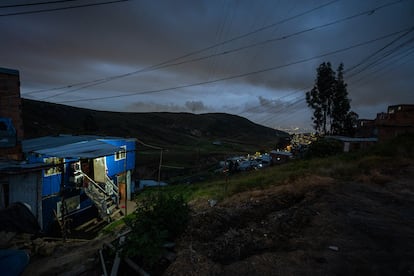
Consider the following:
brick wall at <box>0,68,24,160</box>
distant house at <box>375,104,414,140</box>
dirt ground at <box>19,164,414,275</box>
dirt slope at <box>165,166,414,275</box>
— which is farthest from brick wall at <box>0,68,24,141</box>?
distant house at <box>375,104,414,140</box>

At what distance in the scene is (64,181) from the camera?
54.5 feet

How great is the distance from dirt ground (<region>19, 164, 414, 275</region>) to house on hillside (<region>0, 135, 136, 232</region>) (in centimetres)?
397

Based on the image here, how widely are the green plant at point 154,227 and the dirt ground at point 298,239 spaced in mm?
384

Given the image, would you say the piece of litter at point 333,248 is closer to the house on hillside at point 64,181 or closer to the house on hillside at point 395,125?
the house on hillside at point 64,181

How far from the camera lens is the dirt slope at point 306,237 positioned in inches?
178

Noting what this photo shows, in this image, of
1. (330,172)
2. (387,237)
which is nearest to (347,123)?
(330,172)

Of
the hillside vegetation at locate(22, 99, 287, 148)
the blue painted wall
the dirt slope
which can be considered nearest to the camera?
the dirt slope

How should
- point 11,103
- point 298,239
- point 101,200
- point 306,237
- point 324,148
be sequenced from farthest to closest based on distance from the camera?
point 324,148 < point 11,103 < point 101,200 < point 306,237 < point 298,239

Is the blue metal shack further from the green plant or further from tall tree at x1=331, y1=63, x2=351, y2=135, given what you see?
tall tree at x1=331, y1=63, x2=351, y2=135

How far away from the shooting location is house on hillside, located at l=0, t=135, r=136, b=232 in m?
11.2

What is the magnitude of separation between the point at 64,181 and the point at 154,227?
48.0ft

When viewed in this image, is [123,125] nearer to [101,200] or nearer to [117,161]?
[117,161]

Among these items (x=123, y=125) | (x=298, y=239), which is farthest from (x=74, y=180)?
(x=123, y=125)

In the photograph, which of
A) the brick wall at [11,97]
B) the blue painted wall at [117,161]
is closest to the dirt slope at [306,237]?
the blue painted wall at [117,161]
